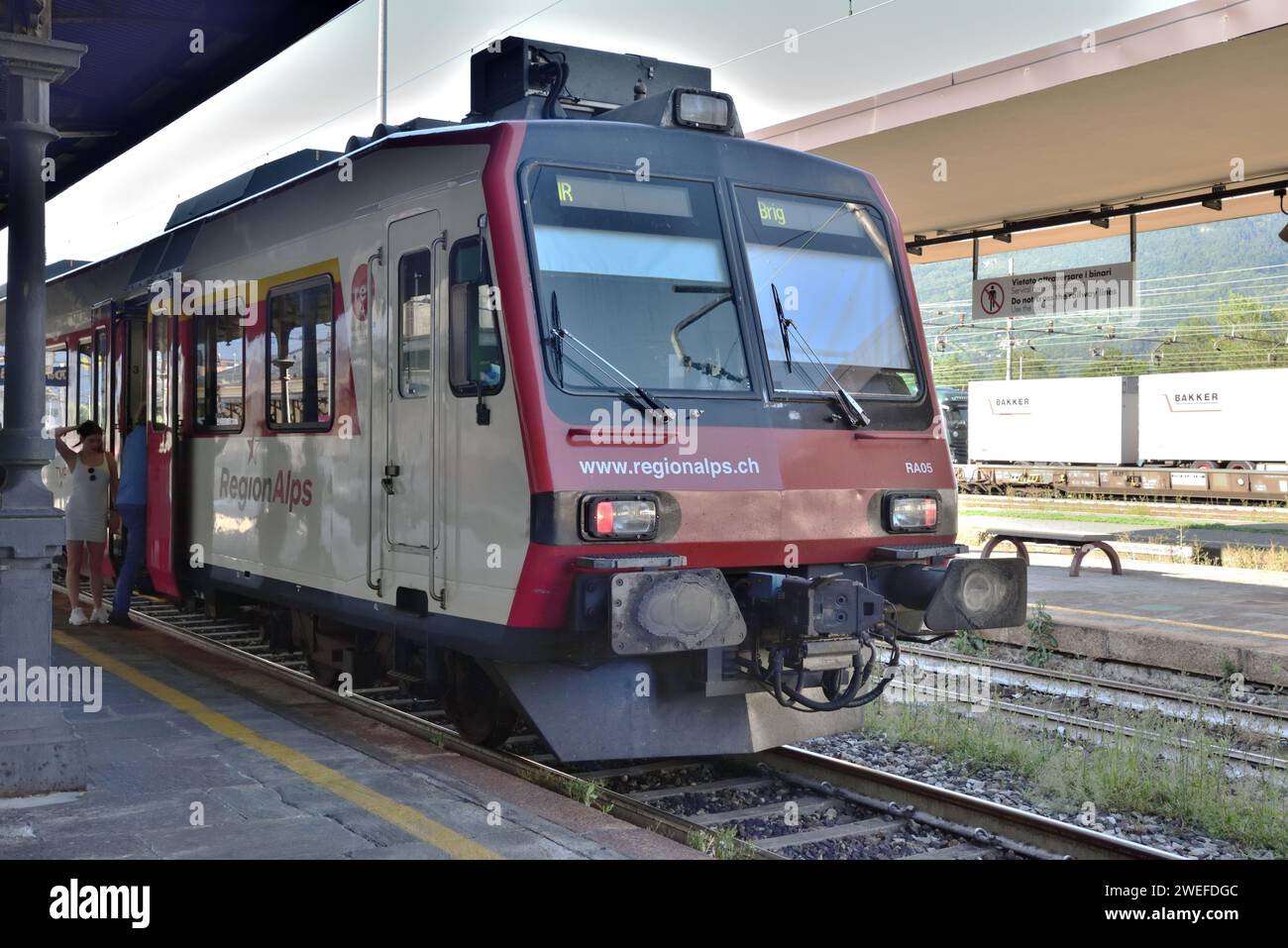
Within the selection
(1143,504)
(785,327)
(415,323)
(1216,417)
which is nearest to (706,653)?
(785,327)

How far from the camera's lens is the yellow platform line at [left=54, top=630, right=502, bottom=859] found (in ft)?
16.7

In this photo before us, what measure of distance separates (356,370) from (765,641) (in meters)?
2.68

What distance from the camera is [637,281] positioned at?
6.15 m

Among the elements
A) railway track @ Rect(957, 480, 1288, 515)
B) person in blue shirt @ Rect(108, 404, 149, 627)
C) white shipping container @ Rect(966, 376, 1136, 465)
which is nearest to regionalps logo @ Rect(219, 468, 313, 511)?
person in blue shirt @ Rect(108, 404, 149, 627)

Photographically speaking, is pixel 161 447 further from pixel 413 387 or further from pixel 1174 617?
pixel 1174 617

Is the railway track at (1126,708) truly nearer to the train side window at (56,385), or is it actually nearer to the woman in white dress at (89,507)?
the woman in white dress at (89,507)

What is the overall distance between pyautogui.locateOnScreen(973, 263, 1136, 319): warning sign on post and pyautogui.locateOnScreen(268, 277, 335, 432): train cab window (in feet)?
33.9

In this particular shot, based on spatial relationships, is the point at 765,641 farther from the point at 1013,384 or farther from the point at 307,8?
the point at 1013,384

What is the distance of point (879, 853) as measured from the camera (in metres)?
5.79

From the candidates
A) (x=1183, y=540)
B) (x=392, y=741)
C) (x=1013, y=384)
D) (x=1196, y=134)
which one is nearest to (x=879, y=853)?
(x=392, y=741)

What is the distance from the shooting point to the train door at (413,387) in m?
6.52

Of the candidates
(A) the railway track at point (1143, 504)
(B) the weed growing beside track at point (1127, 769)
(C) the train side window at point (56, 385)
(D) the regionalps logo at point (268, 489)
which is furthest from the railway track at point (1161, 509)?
(D) the regionalps logo at point (268, 489)

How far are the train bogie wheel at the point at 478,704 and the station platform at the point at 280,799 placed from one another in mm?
215

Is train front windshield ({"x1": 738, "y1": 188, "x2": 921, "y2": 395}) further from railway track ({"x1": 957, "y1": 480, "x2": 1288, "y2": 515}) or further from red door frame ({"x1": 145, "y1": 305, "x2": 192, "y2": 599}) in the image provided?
railway track ({"x1": 957, "y1": 480, "x2": 1288, "y2": 515})
